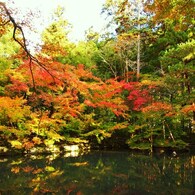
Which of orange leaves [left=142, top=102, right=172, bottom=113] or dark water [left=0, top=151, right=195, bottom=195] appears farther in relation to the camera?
orange leaves [left=142, top=102, right=172, bottom=113]

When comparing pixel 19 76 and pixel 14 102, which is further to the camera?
pixel 19 76

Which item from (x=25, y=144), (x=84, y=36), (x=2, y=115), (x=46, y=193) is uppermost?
(x=84, y=36)

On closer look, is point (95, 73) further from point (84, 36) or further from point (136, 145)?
point (84, 36)

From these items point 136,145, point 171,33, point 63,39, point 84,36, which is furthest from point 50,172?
point 84,36

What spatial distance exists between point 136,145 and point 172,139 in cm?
184

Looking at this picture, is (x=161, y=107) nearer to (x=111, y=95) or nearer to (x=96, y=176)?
(x=111, y=95)

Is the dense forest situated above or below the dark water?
above

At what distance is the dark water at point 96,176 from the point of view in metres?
6.58

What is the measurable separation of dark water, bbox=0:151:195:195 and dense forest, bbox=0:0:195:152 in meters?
2.10

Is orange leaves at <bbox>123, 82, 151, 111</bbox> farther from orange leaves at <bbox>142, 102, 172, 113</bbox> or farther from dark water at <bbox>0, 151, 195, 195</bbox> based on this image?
dark water at <bbox>0, 151, 195, 195</bbox>

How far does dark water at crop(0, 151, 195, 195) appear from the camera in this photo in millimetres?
6582

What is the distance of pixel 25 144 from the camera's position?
1255 centimetres

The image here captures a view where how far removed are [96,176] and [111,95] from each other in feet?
23.1

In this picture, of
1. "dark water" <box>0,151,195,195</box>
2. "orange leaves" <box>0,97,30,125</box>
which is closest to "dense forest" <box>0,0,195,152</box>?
"orange leaves" <box>0,97,30,125</box>
